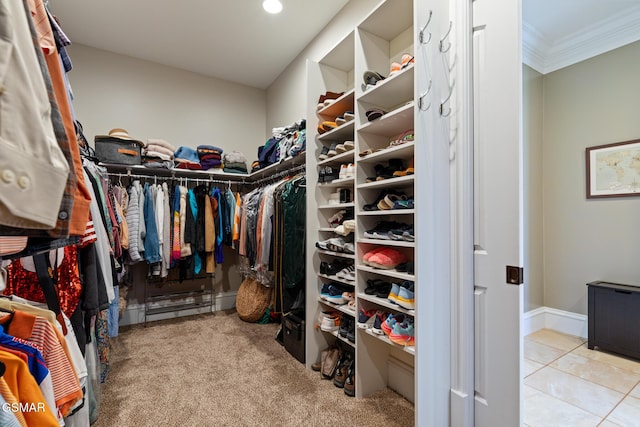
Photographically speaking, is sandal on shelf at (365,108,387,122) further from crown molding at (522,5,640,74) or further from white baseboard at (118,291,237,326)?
white baseboard at (118,291,237,326)

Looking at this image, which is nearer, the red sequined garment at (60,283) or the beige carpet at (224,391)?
the red sequined garment at (60,283)

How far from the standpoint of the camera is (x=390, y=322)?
154 cm

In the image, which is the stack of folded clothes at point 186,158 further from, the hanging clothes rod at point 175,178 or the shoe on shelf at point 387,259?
the shoe on shelf at point 387,259

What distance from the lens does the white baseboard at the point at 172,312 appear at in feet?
10.4

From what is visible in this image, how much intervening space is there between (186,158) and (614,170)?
166 inches

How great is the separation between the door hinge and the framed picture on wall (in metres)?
2.20

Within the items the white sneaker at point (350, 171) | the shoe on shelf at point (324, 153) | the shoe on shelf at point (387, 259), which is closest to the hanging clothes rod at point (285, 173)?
the shoe on shelf at point (324, 153)

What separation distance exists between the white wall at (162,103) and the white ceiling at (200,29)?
16 cm

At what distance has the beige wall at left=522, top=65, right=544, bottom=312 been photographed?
2.81m

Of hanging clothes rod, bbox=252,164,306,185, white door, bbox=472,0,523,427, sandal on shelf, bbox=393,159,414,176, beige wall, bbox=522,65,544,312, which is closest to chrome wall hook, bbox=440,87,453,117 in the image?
white door, bbox=472,0,523,427

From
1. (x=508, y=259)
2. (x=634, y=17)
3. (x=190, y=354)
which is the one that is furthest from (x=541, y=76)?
(x=190, y=354)

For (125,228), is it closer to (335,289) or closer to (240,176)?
(240,176)

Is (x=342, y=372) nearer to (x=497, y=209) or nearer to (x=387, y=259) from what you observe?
(x=387, y=259)

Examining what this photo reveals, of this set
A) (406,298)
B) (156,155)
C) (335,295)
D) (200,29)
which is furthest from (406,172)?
(156,155)
